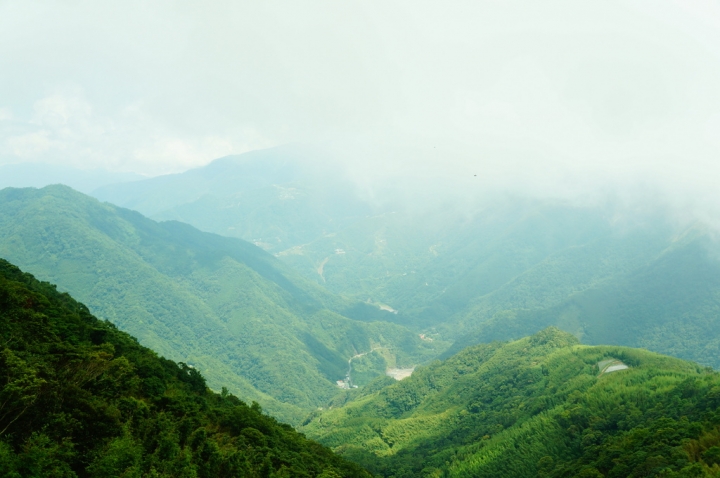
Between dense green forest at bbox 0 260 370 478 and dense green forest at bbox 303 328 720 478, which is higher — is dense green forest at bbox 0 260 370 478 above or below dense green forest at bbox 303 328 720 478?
above

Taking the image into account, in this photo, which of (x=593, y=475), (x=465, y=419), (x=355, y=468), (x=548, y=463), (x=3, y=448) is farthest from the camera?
(x=465, y=419)

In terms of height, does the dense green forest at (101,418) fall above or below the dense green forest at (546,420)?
above

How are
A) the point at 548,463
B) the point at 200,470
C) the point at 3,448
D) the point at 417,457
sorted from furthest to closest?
1. the point at 417,457
2. the point at 548,463
3. the point at 200,470
4. the point at 3,448

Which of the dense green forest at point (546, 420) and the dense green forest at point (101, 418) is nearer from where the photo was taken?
the dense green forest at point (101, 418)

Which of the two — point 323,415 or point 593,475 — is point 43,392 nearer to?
point 593,475

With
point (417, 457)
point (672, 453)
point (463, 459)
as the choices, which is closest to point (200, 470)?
point (672, 453)
